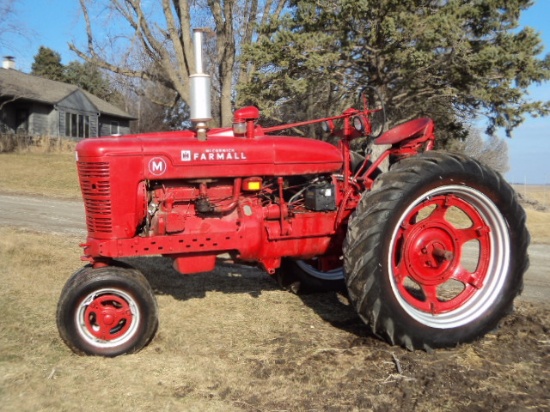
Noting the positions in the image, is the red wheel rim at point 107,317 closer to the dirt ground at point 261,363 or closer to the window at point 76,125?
the dirt ground at point 261,363

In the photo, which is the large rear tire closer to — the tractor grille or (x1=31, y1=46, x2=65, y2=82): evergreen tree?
the tractor grille

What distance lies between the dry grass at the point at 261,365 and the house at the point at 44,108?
29.3 meters

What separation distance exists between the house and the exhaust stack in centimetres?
2939

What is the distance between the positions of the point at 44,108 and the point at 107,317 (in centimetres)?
3443

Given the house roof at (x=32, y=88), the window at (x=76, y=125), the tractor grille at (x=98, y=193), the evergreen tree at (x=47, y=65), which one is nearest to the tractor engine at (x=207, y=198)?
the tractor grille at (x=98, y=193)

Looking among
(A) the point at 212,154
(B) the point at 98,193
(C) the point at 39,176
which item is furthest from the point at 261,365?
(C) the point at 39,176

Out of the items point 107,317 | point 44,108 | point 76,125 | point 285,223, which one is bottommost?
point 107,317

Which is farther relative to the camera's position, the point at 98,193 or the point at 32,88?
the point at 32,88

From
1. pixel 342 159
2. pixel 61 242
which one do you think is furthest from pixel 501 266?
pixel 61 242

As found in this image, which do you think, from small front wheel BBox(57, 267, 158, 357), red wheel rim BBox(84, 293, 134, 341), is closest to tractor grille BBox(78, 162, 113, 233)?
small front wheel BBox(57, 267, 158, 357)

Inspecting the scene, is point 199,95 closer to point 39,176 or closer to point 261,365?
point 261,365

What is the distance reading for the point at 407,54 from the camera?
14.5 meters

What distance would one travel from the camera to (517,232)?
13.5 feet

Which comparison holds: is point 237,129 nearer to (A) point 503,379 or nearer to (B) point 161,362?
(B) point 161,362
